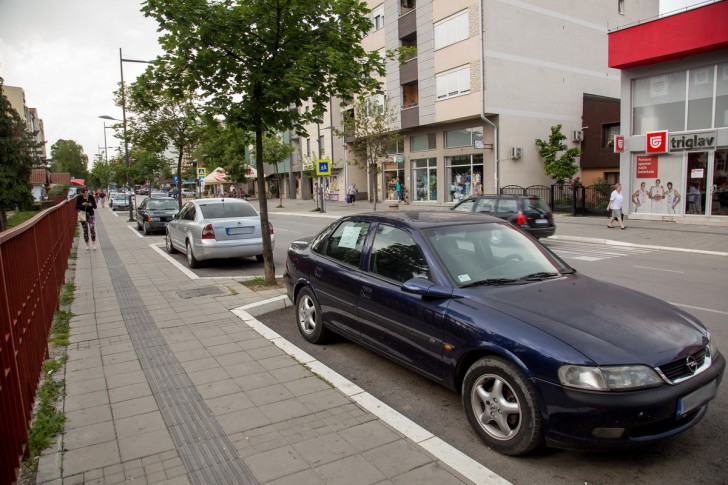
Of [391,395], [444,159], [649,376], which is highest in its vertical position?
[444,159]

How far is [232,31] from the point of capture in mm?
7477

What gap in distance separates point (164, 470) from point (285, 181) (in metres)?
55.8

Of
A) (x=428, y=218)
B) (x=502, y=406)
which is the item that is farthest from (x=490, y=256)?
(x=502, y=406)

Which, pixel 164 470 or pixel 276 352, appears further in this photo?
pixel 276 352

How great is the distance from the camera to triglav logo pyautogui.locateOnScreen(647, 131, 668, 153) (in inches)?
770

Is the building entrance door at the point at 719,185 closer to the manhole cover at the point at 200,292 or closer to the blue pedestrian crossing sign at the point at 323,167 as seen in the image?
the blue pedestrian crossing sign at the point at 323,167

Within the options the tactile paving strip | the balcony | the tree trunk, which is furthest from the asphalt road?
the balcony

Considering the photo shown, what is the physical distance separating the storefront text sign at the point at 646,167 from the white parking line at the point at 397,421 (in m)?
19.2

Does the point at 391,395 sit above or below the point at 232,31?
below

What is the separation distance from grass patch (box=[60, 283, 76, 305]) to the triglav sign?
66.2 feet

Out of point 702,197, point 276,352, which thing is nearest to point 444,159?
point 702,197

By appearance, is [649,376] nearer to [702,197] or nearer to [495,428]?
[495,428]

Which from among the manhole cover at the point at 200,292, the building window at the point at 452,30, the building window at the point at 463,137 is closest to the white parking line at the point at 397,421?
the manhole cover at the point at 200,292

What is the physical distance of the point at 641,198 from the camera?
20.8 metres
